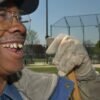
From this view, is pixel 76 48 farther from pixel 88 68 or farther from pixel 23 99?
pixel 23 99

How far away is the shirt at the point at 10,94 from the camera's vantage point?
249 cm

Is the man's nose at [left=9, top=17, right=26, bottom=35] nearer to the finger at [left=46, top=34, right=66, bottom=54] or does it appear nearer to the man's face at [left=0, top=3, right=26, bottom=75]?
the man's face at [left=0, top=3, right=26, bottom=75]

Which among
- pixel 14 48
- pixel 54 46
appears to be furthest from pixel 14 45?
pixel 54 46

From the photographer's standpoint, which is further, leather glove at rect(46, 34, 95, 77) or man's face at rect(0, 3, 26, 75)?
leather glove at rect(46, 34, 95, 77)

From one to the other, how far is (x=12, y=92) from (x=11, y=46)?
0.81 ft

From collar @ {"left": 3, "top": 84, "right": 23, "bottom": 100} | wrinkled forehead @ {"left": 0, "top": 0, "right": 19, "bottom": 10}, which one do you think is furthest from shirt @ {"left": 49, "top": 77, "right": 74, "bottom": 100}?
wrinkled forehead @ {"left": 0, "top": 0, "right": 19, "bottom": 10}

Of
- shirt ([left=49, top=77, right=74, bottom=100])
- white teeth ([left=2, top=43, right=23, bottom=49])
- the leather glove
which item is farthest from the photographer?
the leather glove

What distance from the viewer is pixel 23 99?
99.3 inches

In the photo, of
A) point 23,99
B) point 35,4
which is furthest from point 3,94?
point 35,4

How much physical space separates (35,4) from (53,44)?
2.97ft

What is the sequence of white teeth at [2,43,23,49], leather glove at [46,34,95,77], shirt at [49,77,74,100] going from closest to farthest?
1. white teeth at [2,43,23,49]
2. shirt at [49,77,74,100]
3. leather glove at [46,34,95,77]

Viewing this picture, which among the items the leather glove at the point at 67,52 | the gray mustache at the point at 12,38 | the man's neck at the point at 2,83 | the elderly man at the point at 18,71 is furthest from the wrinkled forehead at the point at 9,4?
the leather glove at the point at 67,52

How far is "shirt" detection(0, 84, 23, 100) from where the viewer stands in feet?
8.17

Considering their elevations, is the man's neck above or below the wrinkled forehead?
below
